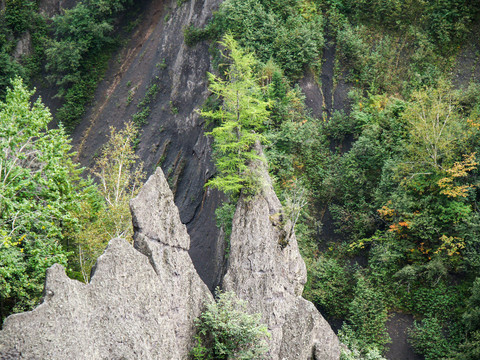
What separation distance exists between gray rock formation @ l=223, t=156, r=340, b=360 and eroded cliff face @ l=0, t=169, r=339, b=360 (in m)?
0.04

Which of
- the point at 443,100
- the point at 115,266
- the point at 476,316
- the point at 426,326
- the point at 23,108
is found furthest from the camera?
the point at 443,100

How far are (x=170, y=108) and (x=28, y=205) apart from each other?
19.6m

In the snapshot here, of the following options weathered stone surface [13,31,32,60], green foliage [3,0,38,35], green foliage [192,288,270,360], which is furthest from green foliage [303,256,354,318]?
Answer: green foliage [3,0,38,35]

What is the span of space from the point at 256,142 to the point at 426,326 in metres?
13.2

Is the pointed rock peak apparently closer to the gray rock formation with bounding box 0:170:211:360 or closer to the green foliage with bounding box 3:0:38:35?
the gray rock formation with bounding box 0:170:211:360

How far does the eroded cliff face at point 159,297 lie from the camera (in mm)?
12562

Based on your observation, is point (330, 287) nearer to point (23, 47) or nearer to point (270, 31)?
point (270, 31)

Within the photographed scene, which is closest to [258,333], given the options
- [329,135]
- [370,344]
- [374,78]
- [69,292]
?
[69,292]

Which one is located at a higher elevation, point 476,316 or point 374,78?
point 374,78

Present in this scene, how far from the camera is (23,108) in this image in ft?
62.4

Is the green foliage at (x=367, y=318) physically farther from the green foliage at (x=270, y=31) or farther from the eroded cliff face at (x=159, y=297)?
the green foliage at (x=270, y=31)

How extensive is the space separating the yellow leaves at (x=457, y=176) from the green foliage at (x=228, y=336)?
13.1 meters

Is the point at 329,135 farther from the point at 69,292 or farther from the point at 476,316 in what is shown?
the point at 69,292

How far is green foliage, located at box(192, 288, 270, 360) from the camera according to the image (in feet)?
53.1
